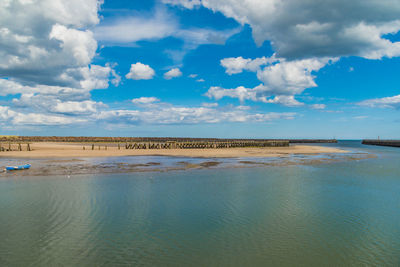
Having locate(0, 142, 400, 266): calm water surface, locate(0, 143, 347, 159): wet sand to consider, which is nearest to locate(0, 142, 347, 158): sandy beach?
locate(0, 143, 347, 159): wet sand

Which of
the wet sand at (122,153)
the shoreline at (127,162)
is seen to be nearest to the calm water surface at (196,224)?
the shoreline at (127,162)

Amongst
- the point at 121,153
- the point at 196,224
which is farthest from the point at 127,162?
the point at 196,224

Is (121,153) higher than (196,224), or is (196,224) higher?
(121,153)

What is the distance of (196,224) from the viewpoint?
11.4 metres

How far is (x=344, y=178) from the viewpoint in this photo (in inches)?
947

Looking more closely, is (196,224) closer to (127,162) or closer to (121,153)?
(127,162)

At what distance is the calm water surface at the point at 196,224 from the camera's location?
8.43 meters

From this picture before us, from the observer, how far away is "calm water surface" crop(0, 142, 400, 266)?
843cm

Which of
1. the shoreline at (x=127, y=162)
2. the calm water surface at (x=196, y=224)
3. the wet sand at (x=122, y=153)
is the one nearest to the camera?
the calm water surface at (x=196, y=224)

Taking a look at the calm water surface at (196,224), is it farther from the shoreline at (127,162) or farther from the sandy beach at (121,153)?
the sandy beach at (121,153)

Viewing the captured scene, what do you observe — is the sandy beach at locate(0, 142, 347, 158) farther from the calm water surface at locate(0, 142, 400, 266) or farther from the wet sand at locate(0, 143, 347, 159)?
the calm water surface at locate(0, 142, 400, 266)

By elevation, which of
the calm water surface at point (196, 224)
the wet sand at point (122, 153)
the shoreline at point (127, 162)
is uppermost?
the wet sand at point (122, 153)

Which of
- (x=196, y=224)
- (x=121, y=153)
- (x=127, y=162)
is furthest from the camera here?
(x=121, y=153)

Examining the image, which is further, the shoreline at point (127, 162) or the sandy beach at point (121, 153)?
the sandy beach at point (121, 153)
